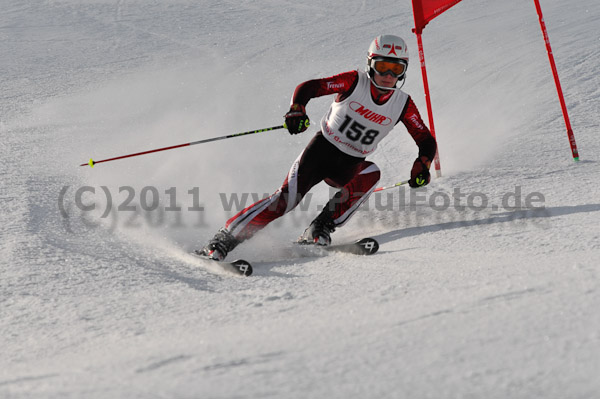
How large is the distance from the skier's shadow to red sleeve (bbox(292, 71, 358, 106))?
97cm

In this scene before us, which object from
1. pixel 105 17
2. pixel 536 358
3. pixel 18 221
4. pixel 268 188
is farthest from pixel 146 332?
pixel 105 17

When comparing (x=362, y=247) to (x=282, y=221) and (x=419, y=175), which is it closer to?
(x=419, y=175)

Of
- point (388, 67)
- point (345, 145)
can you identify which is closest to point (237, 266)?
point (345, 145)

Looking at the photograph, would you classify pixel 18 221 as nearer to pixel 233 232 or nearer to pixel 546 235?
pixel 233 232

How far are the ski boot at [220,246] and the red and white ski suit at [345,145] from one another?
16cm

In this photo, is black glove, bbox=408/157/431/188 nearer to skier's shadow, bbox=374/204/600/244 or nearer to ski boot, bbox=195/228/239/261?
skier's shadow, bbox=374/204/600/244

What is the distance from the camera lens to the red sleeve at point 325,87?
3.70 m

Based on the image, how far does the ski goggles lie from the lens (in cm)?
367

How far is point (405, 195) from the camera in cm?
438

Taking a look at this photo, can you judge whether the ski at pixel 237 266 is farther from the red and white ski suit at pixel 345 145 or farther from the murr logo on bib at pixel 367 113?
the murr logo on bib at pixel 367 113

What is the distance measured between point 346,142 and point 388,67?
21.9 inches

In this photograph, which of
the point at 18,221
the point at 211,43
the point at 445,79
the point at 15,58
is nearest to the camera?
the point at 18,221

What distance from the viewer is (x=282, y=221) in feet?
14.4

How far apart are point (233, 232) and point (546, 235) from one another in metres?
1.75
